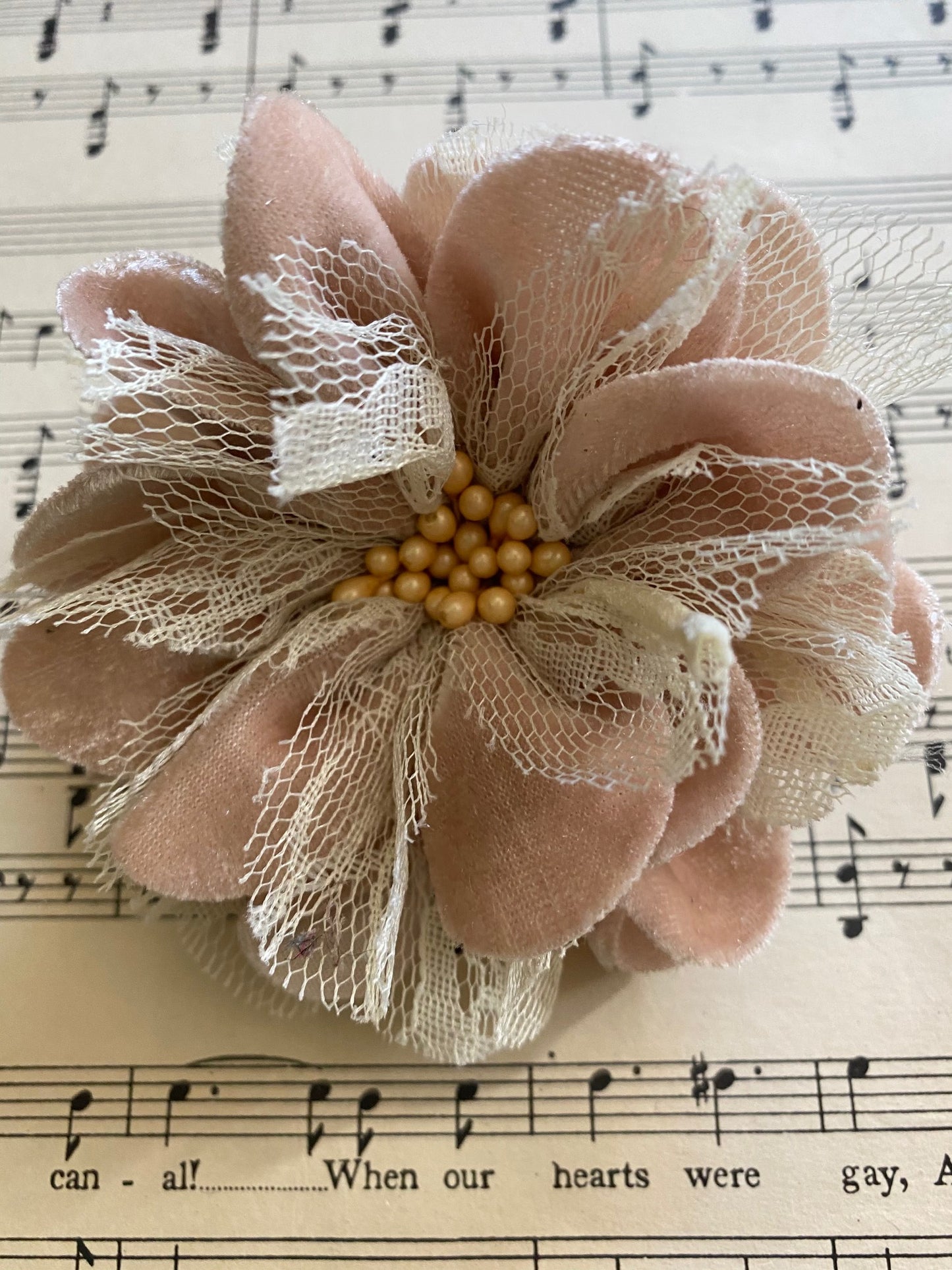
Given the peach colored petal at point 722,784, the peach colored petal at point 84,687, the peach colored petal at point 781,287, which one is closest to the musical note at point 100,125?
the peach colored petal at point 84,687

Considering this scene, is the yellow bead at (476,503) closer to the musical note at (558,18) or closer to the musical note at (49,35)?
the musical note at (558,18)

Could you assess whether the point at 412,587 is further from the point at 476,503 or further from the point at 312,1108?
the point at 312,1108

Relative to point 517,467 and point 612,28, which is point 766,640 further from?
point 612,28

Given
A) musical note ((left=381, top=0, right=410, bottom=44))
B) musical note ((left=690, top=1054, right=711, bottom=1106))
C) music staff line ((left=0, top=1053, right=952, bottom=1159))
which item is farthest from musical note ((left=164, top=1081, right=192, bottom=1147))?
musical note ((left=381, top=0, right=410, bottom=44))

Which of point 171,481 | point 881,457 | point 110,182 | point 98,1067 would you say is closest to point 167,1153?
point 98,1067

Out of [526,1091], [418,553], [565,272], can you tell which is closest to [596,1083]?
[526,1091]
